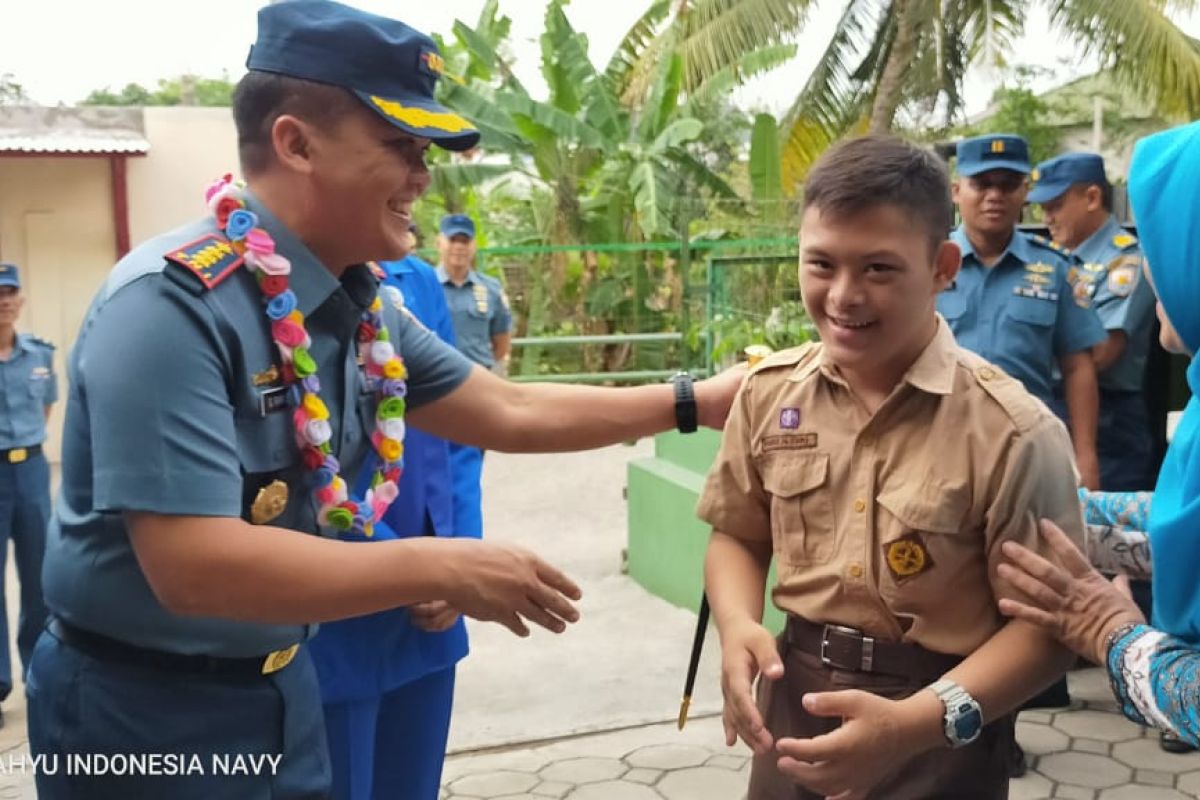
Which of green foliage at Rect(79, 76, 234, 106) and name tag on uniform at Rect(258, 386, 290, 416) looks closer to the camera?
name tag on uniform at Rect(258, 386, 290, 416)

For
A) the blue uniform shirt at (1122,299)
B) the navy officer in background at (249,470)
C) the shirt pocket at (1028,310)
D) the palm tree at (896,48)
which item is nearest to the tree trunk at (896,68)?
the palm tree at (896,48)

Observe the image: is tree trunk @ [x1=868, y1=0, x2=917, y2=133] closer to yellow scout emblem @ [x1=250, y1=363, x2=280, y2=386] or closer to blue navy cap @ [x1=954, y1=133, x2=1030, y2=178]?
blue navy cap @ [x1=954, y1=133, x2=1030, y2=178]

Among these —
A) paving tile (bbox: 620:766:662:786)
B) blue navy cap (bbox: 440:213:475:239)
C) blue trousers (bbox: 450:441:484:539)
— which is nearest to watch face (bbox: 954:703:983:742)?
blue trousers (bbox: 450:441:484:539)

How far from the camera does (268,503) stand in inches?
65.2

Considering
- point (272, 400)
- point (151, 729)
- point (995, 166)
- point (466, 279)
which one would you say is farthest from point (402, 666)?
point (466, 279)

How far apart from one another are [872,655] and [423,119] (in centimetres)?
105

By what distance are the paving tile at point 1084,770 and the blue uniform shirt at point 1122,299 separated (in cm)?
144

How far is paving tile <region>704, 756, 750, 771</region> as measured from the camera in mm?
3871

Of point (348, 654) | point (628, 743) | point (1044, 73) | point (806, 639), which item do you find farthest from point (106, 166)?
point (1044, 73)

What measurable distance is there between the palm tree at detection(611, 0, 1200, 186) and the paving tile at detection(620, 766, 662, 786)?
30.5 feet

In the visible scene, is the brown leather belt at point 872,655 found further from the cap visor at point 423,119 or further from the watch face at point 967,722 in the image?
the cap visor at point 423,119

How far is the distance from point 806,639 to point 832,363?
17.7 inches

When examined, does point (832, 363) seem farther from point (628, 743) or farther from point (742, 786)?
point (628, 743)

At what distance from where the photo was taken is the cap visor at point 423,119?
1.66 metres
